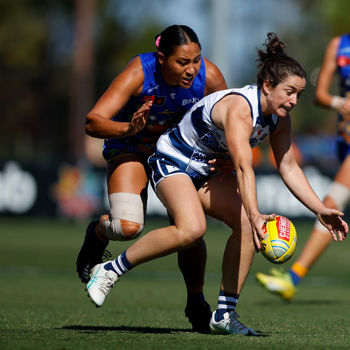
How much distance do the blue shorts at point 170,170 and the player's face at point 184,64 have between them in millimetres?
546

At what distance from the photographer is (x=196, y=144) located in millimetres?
5789

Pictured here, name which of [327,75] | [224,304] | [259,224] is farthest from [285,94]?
[327,75]

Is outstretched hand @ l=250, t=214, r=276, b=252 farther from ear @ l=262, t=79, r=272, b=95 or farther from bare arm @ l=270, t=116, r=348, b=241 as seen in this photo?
ear @ l=262, t=79, r=272, b=95

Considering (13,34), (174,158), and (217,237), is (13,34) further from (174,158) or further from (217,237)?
(174,158)

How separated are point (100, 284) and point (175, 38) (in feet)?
5.61

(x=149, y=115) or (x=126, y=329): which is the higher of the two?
(x=149, y=115)

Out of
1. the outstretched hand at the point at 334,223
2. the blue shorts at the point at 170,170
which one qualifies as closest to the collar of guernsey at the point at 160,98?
the blue shorts at the point at 170,170

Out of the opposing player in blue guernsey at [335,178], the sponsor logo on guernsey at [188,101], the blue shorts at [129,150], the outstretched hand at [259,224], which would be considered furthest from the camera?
the opposing player in blue guernsey at [335,178]

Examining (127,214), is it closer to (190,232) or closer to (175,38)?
(190,232)

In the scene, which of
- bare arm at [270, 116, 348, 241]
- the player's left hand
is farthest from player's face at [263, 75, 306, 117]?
the player's left hand

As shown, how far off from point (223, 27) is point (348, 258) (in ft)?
25.3

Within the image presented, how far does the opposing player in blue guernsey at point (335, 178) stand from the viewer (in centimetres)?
758

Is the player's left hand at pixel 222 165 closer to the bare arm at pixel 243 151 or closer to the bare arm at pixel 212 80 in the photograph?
the bare arm at pixel 243 151

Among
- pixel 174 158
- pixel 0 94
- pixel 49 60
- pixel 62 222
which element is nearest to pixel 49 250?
pixel 62 222
